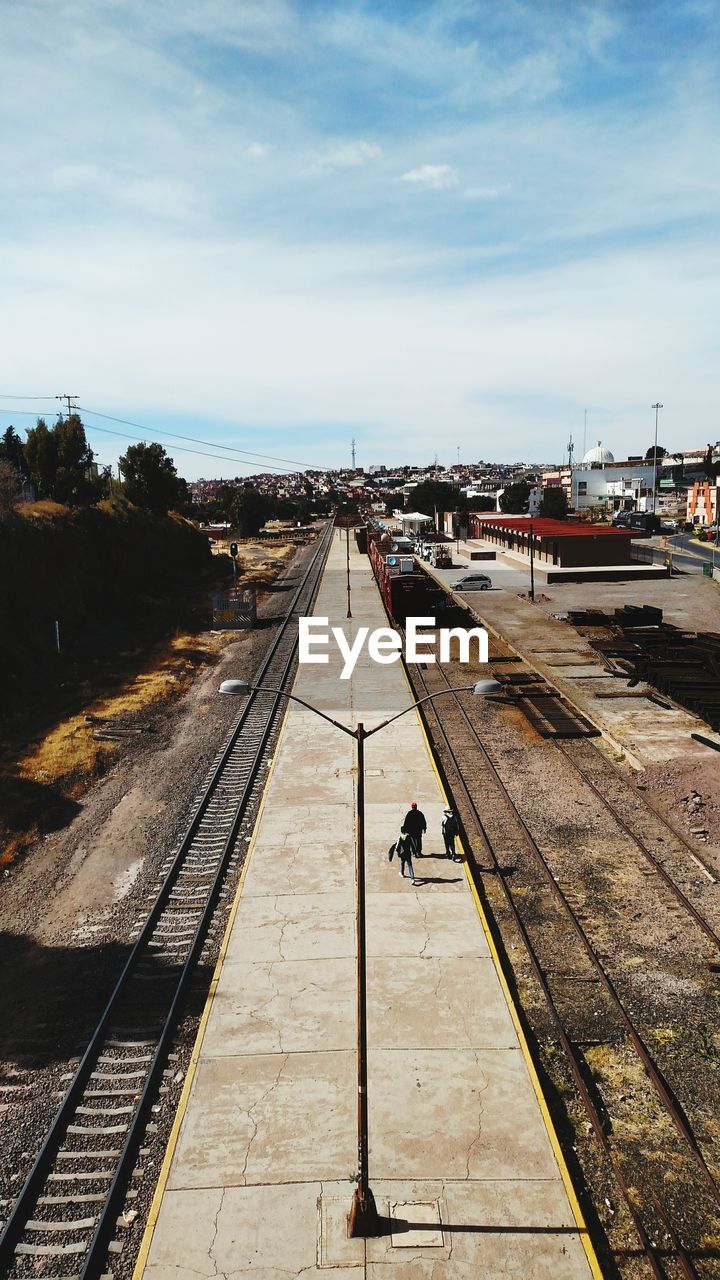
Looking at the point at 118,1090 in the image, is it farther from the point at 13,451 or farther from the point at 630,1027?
the point at 13,451

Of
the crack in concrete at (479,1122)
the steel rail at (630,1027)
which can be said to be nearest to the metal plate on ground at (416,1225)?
the crack in concrete at (479,1122)

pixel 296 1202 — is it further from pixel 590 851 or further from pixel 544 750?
pixel 544 750

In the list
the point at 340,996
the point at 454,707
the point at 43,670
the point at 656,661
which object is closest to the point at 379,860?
the point at 340,996

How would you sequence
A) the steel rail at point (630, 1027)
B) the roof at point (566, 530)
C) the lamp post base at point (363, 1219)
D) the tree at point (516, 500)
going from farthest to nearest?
1. the tree at point (516, 500)
2. the roof at point (566, 530)
3. the steel rail at point (630, 1027)
4. the lamp post base at point (363, 1219)

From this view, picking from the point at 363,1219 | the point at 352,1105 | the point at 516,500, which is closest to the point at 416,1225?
the point at 363,1219

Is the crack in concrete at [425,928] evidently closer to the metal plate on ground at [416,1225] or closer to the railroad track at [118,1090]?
the railroad track at [118,1090]

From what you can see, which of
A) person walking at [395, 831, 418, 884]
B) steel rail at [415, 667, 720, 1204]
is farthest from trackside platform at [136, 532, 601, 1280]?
steel rail at [415, 667, 720, 1204]
